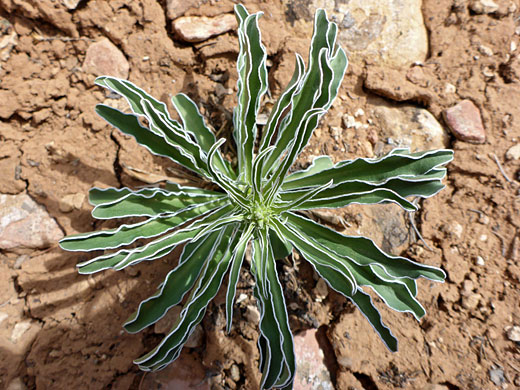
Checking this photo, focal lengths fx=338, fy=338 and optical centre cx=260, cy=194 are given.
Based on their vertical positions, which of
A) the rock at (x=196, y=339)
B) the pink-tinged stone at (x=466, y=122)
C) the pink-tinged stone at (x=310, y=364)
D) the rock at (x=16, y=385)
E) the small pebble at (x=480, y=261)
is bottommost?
the rock at (x=16, y=385)

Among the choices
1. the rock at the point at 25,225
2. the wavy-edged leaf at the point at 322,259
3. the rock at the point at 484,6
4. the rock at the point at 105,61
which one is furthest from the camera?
the rock at the point at 484,6

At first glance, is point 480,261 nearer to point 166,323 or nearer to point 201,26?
point 166,323

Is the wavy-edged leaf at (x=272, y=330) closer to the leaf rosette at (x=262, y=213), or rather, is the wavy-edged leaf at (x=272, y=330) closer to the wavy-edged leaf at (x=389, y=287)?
the leaf rosette at (x=262, y=213)

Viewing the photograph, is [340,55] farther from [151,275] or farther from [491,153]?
[151,275]

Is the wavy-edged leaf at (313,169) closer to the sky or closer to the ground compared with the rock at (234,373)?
closer to the sky

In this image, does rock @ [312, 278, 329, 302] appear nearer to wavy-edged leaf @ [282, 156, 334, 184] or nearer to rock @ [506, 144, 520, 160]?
wavy-edged leaf @ [282, 156, 334, 184]

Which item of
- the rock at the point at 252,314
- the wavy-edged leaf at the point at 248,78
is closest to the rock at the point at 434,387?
the rock at the point at 252,314
